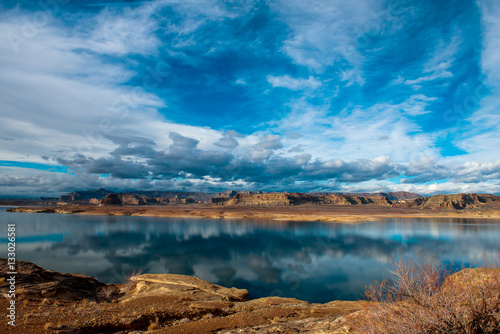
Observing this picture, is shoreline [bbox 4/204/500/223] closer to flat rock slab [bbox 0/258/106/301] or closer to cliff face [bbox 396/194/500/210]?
cliff face [bbox 396/194/500/210]

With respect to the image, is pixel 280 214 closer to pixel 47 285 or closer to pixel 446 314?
pixel 47 285

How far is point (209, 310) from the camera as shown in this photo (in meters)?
11.9

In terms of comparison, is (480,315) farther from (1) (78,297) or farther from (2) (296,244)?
(2) (296,244)

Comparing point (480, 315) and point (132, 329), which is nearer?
point (480, 315)

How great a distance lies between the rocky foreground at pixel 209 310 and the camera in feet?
17.7

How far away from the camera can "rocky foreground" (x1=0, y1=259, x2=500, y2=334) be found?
17.7 feet

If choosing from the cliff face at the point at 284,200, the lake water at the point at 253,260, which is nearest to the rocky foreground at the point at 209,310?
the lake water at the point at 253,260

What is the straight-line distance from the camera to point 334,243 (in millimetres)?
36781

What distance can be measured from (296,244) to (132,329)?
96.5 ft

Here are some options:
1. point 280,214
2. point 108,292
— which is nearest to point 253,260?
point 108,292

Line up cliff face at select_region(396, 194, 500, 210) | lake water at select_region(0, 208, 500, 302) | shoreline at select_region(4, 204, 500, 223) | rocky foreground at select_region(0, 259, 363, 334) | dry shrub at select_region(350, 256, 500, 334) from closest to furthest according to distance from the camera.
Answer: dry shrub at select_region(350, 256, 500, 334) → rocky foreground at select_region(0, 259, 363, 334) → lake water at select_region(0, 208, 500, 302) → shoreline at select_region(4, 204, 500, 223) → cliff face at select_region(396, 194, 500, 210)

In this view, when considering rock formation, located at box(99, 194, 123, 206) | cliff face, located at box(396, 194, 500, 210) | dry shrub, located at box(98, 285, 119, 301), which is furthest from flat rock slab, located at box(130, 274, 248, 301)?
rock formation, located at box(99, 194, 123, 206)

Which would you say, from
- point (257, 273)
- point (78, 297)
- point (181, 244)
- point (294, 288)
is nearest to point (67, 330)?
point (78, 297)

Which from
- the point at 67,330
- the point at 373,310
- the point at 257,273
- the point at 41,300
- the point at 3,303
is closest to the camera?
the point at 373,310
